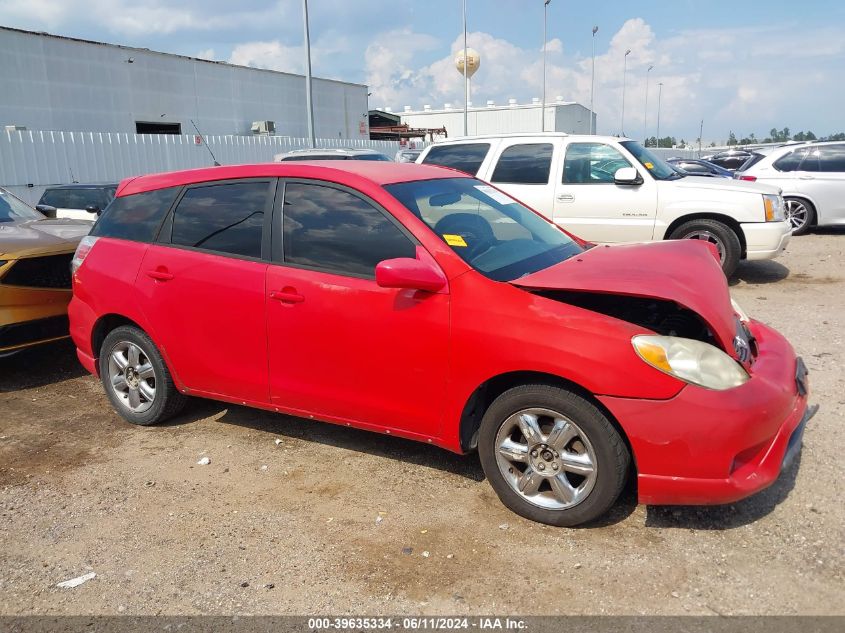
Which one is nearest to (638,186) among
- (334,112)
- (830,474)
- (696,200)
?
(696,200)

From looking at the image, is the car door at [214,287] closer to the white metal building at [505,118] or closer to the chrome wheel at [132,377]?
the chrome wheel at [132,377]

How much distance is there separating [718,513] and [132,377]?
12.5ft

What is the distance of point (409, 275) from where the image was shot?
3422mm

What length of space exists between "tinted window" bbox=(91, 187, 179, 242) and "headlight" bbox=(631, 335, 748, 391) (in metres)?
3.20

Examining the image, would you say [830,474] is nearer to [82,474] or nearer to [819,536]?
[819,536]

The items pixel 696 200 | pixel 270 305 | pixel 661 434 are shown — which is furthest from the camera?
pixel 696 200

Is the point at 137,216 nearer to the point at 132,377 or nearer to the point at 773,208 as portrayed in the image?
the point at 132,377

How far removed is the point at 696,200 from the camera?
8.38m

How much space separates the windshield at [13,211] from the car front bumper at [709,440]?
647 cm

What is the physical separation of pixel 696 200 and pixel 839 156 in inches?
233

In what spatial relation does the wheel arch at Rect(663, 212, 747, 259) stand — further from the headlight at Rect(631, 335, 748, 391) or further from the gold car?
the gold car

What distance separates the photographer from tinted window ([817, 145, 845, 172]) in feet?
40.5

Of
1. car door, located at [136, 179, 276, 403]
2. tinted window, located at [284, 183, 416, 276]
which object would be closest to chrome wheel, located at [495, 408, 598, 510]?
tinted window, located at [284, 183, 416, 276]

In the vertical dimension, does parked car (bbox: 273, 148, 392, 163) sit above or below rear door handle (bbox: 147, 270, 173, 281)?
above
